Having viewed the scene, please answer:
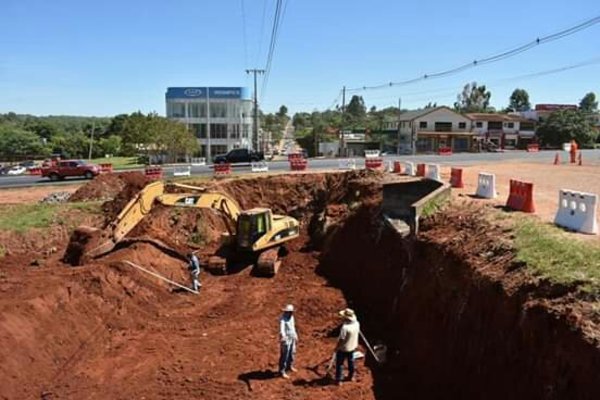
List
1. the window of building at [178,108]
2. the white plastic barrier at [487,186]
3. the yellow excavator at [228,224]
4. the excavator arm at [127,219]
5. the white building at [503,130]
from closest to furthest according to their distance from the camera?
the white plastic barrier at [487,186] < the excavator arm at [127,219] < the yellow excavator at [228,224] < the window of building at [178,108] < the white building at [503,130]

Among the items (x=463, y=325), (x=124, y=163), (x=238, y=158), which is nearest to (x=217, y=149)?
(x=124, y=163)

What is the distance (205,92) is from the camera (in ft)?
280

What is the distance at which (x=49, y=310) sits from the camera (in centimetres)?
1541

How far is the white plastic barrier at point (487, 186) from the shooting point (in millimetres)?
19922

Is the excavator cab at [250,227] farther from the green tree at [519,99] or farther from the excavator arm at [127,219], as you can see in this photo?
the green tree at [519,99]

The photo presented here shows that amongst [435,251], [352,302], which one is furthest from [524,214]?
[352,302]

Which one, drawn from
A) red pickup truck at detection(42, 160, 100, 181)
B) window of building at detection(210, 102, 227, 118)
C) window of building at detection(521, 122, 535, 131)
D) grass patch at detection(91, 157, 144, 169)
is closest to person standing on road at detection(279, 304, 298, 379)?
red pickup truck at detection(42, 160, 100, 181)

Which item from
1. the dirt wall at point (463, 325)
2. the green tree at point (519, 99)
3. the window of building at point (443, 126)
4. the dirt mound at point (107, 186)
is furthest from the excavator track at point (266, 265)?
the green tree at point (519, 99)

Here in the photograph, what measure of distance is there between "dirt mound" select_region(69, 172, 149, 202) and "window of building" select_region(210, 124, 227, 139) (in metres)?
52.0

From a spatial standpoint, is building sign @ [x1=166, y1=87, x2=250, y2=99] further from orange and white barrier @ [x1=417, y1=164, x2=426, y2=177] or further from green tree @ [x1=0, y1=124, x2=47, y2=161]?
orange and white barrier @ [x1=417, y1=164, x2=426, y2=177]

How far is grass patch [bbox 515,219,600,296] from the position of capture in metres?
9.90

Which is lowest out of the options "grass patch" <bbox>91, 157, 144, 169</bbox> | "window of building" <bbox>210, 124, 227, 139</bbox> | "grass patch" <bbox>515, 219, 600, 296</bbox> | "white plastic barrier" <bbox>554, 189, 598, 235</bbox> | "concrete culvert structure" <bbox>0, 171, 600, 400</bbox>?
"concrete culvert structure" <bbox>0, 171, 600, 400</bbox>

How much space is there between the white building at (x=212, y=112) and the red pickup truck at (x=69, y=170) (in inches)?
1633

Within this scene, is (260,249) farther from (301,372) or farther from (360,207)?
(301,372)
